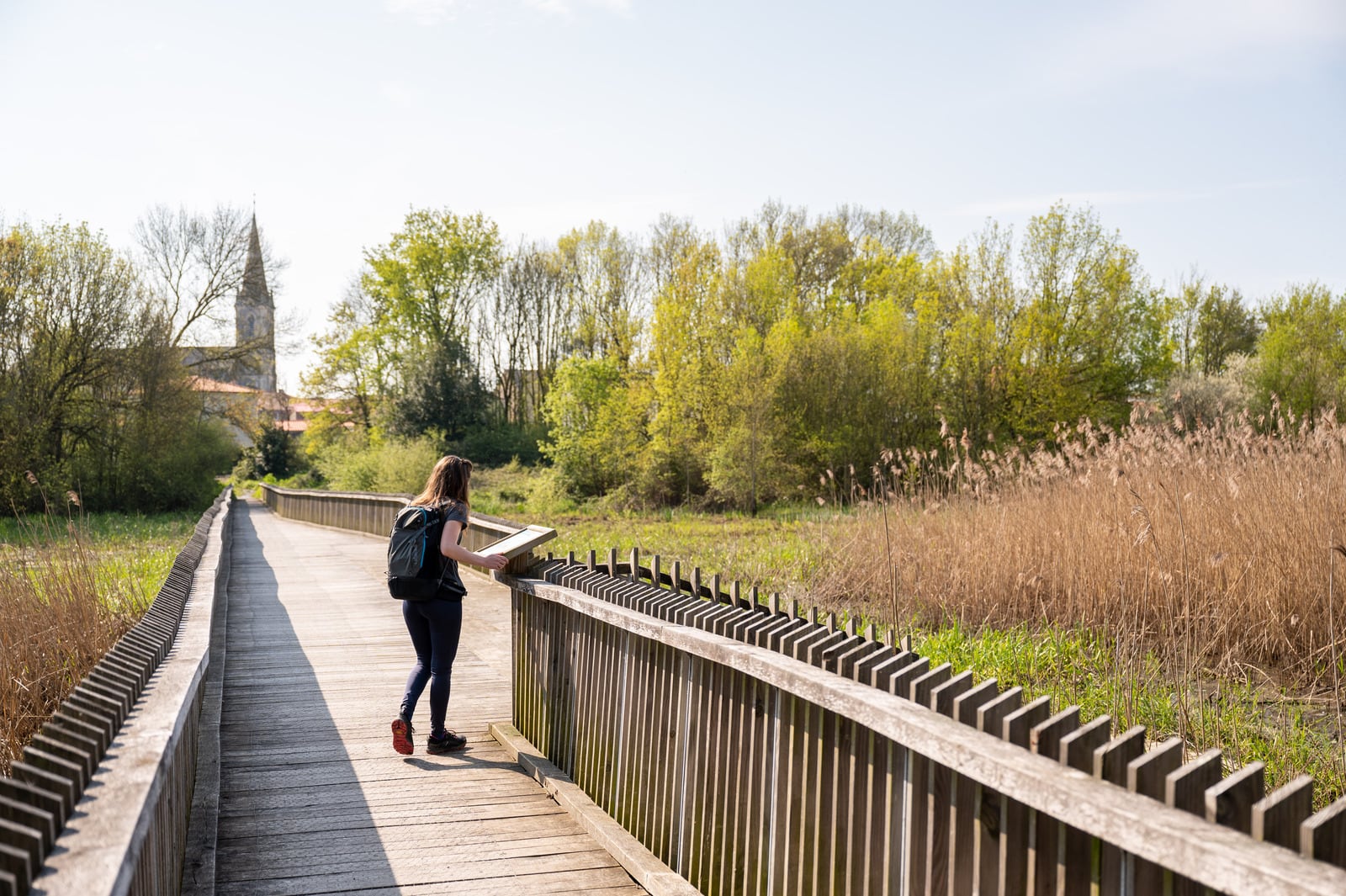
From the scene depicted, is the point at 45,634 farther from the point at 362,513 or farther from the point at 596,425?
the point at 596,425

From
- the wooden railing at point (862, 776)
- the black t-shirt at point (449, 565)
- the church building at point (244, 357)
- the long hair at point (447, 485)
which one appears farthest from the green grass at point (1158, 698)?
the church building at point (244, 357)

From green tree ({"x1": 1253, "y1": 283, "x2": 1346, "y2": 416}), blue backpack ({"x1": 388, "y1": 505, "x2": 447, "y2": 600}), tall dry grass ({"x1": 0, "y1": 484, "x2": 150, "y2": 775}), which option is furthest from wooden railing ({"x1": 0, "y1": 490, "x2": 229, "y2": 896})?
green tree ({"x1": 1253, "y1": 283, "x2": 1346, "y2": 416})

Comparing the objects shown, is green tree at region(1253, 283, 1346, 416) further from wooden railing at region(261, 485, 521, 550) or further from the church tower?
the church tower

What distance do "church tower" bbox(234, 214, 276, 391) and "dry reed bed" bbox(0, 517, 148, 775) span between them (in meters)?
35.0

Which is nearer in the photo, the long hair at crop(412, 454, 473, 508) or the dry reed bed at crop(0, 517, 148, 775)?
the dry reed bed at crop(0, 517, 148, 775)

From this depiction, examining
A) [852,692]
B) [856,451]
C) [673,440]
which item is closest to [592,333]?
[673,440]

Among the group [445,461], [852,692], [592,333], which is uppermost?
[592,333]

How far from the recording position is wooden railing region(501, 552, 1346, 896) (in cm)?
167

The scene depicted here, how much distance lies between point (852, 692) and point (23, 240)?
3153 centimetres

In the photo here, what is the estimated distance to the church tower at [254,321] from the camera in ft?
131

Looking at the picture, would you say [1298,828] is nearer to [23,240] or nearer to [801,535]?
[801,535]

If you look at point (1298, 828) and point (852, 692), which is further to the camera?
point (852, 692)

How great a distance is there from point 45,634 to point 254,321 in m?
39.8

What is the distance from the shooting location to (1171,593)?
5605 mm
